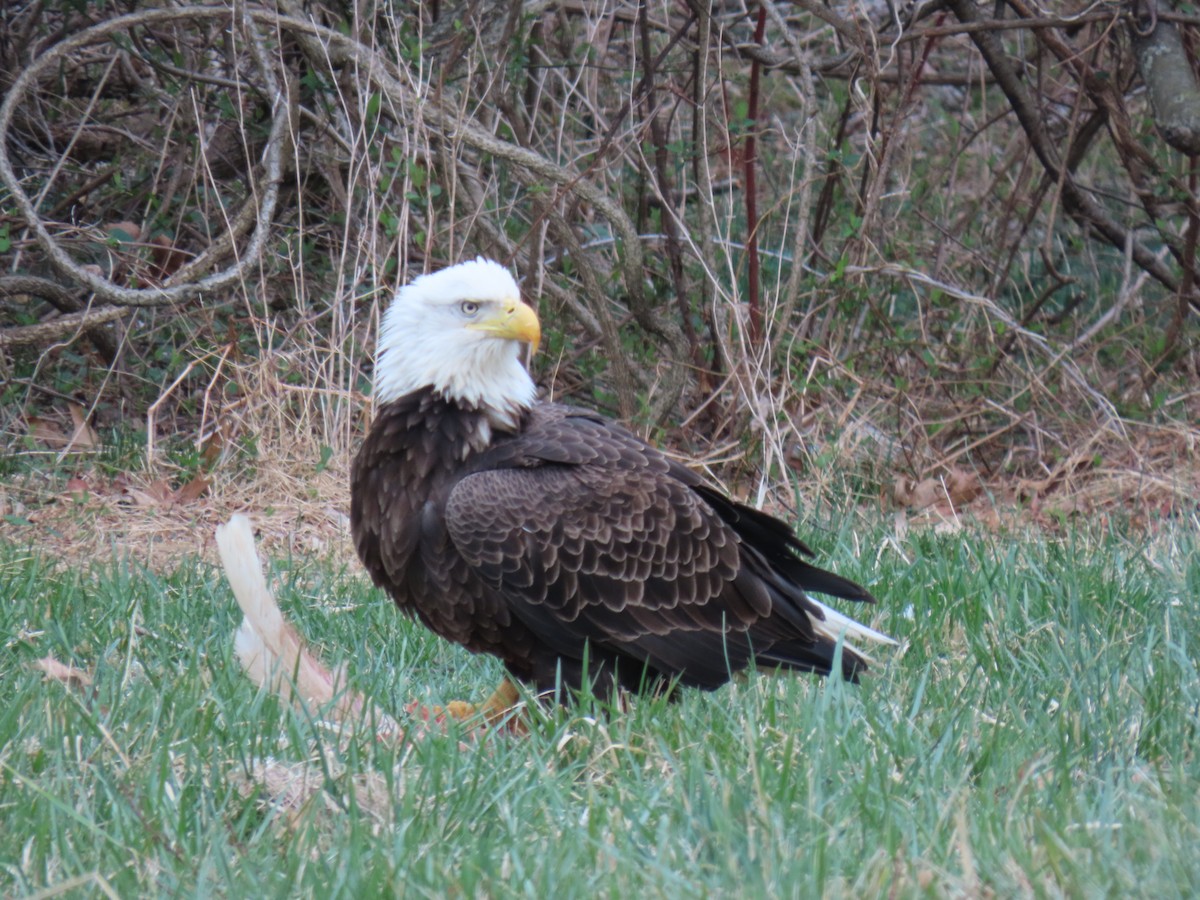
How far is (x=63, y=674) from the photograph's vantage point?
3256mm

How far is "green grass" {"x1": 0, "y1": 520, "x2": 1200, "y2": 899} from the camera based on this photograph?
2221 millimetres

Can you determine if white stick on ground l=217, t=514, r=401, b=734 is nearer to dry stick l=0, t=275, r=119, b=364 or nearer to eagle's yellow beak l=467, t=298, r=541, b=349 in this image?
eagle's yellow beak l=467, t=298, r=541, b=349

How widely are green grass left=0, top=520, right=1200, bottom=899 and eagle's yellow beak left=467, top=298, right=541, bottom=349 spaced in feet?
2.95

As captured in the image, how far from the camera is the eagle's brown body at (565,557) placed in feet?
11.1

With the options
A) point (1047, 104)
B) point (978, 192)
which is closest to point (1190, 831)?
point (1047, 104)

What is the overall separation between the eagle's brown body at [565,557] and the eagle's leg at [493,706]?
0.07 m

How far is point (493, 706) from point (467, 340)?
903 mm

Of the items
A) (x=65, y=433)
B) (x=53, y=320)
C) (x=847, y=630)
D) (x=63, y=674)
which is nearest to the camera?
(x=63, y=674)

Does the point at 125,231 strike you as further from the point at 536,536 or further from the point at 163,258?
the point at 536,536

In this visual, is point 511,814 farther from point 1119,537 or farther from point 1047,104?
point 1047,104

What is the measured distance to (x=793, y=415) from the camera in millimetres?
6250

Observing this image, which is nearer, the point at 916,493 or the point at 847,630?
the point at 847,630

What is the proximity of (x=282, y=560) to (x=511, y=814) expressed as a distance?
8.39ft

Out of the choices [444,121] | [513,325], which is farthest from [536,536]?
[444,121]
